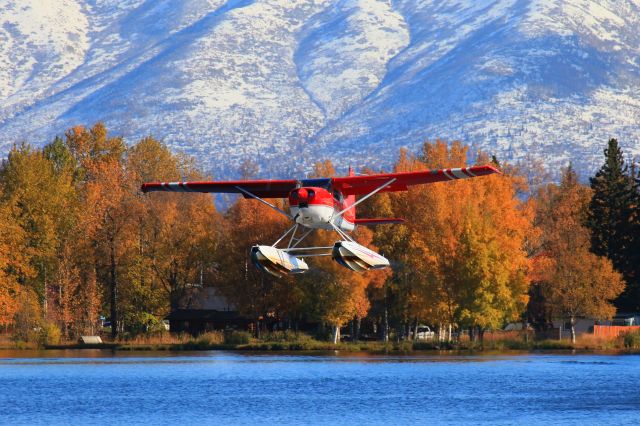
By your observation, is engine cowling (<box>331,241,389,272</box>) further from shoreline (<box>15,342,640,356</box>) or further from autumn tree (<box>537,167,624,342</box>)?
autumn tree (<box>537,167,624,342</box>)

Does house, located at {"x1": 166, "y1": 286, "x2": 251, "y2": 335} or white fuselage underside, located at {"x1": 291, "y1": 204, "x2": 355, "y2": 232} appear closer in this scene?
white fuselage underside, located at {"x1": 291, "y1": 204, "x2": 355, "y2": 232}

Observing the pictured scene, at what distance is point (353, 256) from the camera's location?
42875 mm

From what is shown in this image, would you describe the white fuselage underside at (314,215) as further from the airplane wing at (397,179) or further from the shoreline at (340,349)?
the shoreline at (340,349)

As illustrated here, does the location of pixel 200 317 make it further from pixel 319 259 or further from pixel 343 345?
pixel 319 259

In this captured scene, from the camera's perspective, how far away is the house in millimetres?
79562

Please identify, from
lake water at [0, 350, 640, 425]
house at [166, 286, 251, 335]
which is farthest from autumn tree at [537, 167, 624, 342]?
house at [166, 286, 251, 335]

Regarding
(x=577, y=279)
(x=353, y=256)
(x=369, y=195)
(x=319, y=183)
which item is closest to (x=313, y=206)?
(x=319, y=183)

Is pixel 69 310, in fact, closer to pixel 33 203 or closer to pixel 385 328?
pixel 33 203

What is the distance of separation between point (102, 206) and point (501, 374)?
95.2 feet

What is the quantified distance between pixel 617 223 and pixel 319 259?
20.7m

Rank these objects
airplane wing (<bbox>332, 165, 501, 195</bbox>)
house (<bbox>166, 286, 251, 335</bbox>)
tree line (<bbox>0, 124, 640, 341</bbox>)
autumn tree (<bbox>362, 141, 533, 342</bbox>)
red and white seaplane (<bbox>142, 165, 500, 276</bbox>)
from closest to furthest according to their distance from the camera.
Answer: red and white seaplane (<bbox>142, 165, 500, 276</bbox>) < airplane wing (<bbox>332, 165, 501, 195</bbox>) < autumn tree (<bbox>362, 141, 533, 342</bbox>) < tree line (<bbox>0, 124, 640, 341</bbox>) < house (<bbox>166, 286, 251, 335</bbox>)

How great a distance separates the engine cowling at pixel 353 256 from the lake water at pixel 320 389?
4890mm

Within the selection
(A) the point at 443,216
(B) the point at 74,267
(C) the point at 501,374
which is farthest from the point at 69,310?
(C) the point at 501,374

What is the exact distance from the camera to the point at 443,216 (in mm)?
69562
